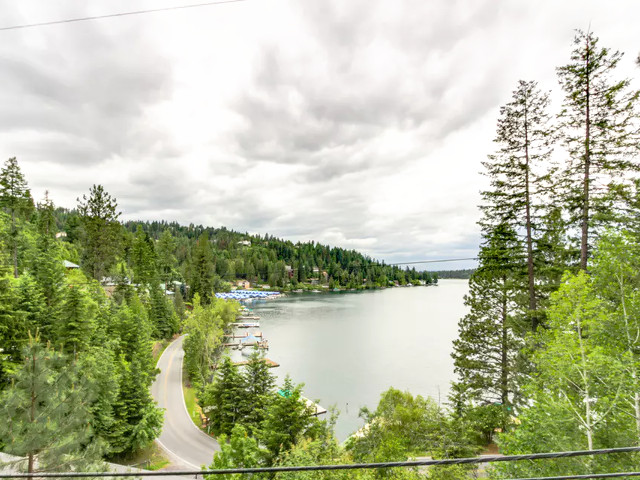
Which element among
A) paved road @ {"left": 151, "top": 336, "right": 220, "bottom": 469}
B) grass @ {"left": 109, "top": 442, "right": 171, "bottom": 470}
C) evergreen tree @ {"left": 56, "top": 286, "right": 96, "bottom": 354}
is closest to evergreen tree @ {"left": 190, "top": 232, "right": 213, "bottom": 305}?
paved road @ {"left": 151, "top": 336, "right": 220, "bottom": 469}

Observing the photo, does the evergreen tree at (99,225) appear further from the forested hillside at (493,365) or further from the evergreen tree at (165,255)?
the evergreen tree at (165,255)

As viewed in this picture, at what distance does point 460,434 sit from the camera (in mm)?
12070

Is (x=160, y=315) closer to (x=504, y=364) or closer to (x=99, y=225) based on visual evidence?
(x=99, y=225)

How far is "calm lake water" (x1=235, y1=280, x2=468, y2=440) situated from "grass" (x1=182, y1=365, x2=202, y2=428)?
8107mm

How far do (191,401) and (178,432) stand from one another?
14.0 feet

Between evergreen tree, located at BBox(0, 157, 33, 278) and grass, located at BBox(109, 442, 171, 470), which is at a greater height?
evergreen tree, located at BBox(0, 157, 33, 278)

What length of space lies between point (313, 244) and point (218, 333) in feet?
502

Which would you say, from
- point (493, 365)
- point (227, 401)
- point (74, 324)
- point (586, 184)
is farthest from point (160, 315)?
point (586, 184)

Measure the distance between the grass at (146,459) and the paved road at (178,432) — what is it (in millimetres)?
468

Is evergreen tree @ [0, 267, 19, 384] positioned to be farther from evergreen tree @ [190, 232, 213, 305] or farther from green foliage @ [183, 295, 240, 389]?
evergreen tree @ [190, 232, 213, 305]

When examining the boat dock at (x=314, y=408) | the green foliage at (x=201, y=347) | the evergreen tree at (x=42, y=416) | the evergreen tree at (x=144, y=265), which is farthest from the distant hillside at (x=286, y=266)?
the evergreen tree at (x=42, y=416)

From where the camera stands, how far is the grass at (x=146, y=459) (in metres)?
14.8

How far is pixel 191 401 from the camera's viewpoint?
22.4 m

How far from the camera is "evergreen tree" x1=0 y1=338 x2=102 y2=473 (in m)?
6.78
